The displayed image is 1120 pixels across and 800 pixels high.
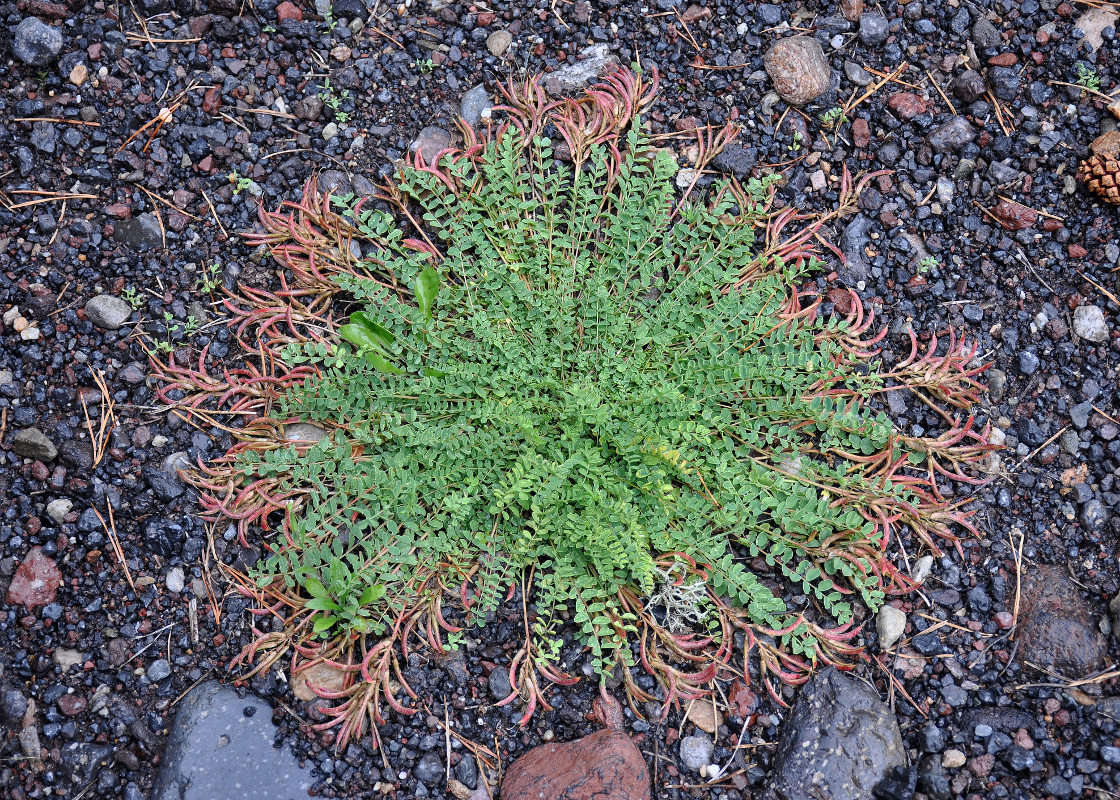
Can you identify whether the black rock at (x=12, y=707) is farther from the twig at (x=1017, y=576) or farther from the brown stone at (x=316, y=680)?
the twig at (x=1017, y=576)

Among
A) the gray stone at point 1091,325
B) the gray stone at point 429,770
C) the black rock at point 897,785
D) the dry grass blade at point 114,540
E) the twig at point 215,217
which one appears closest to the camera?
the black rock at point 897,785

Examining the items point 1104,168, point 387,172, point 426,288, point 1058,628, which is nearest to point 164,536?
point 426,288

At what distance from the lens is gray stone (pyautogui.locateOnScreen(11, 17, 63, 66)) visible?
3.95 metres

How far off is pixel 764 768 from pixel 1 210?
417 centimetres

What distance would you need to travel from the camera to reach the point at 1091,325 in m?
3.79

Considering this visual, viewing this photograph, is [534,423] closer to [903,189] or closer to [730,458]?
[730,458]

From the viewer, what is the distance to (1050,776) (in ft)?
10.2

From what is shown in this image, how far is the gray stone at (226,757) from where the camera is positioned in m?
3.09

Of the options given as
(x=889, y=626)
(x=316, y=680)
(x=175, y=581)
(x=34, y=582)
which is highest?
(x=34, y=582)

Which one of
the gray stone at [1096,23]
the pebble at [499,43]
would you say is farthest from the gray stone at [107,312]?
the gray stone at [1096,23]

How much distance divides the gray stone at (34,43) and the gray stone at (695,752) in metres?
4.33

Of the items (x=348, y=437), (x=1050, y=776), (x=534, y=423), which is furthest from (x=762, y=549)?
(x=348, y=437)

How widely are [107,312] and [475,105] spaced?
6.56 feet

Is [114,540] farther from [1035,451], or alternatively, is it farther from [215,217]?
[1035,451]
